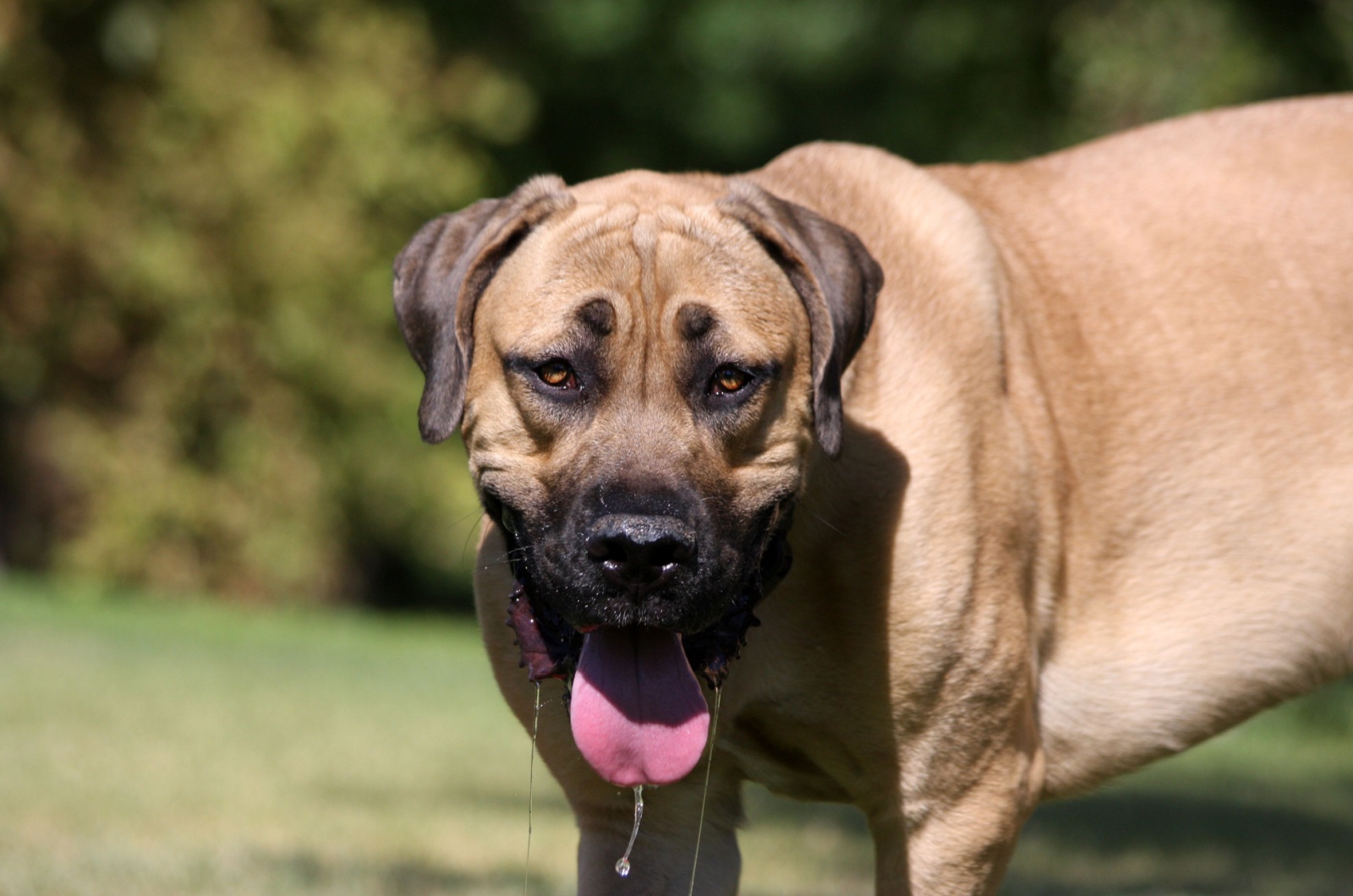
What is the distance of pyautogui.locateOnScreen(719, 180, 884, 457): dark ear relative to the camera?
3.28 m

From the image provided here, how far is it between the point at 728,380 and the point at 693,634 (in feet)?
1.64

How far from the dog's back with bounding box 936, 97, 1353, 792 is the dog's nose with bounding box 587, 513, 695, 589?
1311 mm

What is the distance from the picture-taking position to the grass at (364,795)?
611cm

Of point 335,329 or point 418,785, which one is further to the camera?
point 335,329

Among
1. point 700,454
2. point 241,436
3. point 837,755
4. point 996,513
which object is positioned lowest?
point 241,436

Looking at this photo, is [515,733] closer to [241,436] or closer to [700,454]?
[241,436]

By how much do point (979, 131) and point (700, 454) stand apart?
14.4m

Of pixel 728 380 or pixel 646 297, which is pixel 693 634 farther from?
pixel 646 297

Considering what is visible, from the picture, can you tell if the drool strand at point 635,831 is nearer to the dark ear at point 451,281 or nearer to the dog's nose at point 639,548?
the dog's nose at point 639,548

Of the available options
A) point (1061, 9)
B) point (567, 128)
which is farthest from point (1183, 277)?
point (567, 128)

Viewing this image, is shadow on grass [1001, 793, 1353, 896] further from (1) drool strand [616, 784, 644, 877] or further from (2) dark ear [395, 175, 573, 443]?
(2) dark ear [395, 175, 573, 443]

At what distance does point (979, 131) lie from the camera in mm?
16781

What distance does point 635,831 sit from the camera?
3523mm

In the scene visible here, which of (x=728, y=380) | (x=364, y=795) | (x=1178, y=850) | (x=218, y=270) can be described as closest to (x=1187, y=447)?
(x=728, y=380)
